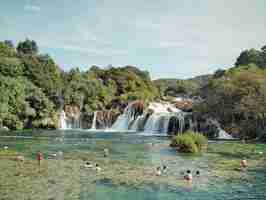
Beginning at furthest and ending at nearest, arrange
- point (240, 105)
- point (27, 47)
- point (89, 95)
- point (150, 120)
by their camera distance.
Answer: point (27, 47) → point (89, 95) → point (150, 120) → point (240, 105)

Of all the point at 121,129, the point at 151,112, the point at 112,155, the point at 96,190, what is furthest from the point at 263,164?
the point at 121,129

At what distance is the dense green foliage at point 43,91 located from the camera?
4978 centimetres

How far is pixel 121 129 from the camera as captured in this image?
185ft

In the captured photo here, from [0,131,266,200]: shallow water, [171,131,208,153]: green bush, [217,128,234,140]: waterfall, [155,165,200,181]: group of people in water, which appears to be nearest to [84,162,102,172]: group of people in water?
[0,131,266,200]: shallow water

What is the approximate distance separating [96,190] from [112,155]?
10.9 metres

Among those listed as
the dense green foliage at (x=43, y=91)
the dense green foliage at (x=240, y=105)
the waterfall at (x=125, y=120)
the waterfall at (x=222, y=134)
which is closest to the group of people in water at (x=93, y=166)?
the dense green foliage at (x=240, y=105)

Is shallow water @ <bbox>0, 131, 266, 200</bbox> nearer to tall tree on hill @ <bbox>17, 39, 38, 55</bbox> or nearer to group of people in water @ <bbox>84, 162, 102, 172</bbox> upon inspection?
group of people in water @ <bbox>84, 162, 102, 172</bbox>

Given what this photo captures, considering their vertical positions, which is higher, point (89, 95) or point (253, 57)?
point (253, 57)

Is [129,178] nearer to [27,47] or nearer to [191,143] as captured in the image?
[191,143]

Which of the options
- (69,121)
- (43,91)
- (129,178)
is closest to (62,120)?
(69,121)

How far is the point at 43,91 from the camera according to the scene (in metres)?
59.6

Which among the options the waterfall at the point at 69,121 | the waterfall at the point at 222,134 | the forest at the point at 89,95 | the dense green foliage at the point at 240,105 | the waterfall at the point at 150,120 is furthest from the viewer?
the waterfall at the point at 69,121

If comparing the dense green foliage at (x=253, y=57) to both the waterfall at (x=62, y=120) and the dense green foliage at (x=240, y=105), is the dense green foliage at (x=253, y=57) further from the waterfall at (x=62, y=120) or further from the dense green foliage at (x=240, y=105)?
the waterfall at (x=62, y=120)

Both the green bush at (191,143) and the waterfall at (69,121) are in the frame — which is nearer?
the green bush at (191,143)
